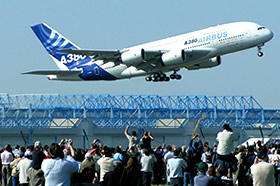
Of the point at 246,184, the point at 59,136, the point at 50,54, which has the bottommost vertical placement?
the point at 246,184

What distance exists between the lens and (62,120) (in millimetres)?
109375

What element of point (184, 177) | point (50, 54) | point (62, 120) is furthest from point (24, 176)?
point (62, 120)

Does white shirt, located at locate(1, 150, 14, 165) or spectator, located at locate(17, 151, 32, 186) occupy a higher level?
white shirt, located at locate(1, 150, 14, 165)

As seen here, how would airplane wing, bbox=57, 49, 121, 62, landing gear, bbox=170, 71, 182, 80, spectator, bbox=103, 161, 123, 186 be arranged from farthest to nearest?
1. landing gear, bbox=170, 71, 182, 80
2. airplane wing, bbox=57, 49, 121, 62
3. spectator, bbox=103, 161, 123, 186

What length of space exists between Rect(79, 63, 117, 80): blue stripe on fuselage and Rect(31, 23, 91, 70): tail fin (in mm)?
2057

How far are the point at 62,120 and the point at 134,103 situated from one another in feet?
62.2

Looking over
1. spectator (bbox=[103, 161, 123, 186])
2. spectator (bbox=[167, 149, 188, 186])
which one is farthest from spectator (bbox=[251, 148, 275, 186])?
spectator (bbox=[167, 149, 188, 186])

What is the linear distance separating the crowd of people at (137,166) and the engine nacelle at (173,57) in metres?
24.5

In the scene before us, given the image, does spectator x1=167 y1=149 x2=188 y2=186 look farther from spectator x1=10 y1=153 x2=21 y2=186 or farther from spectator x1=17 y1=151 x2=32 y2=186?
spectator x1=10 y1=153 x2=21 y2=186

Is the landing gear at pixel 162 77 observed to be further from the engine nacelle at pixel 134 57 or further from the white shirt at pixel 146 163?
the white shirt at pixel 146 163

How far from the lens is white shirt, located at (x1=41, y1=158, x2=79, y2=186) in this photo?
49.9 feet

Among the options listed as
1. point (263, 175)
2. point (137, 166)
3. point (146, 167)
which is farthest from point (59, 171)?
point (146, 167)

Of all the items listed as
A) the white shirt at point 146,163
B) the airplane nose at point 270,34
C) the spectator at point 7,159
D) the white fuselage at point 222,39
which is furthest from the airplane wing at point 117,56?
the white shirt at point 146,163

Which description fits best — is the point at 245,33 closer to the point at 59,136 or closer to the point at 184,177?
the point at 184,177
